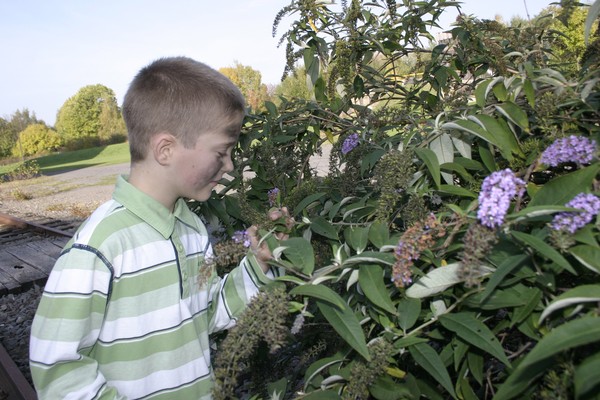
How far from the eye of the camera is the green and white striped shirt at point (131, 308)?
1.52 metres

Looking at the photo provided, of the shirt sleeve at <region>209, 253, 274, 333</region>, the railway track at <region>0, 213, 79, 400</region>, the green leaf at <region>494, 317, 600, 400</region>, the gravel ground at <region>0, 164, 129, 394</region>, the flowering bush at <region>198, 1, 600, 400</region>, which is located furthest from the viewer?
the gravel ground at <region>0, 164, 129, 394</region>

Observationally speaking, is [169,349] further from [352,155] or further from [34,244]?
[34,244]

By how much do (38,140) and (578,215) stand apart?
46856 millimetres

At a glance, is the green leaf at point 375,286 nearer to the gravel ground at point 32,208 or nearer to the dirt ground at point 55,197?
the gravel ground at point 32,208

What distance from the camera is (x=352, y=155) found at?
198cm

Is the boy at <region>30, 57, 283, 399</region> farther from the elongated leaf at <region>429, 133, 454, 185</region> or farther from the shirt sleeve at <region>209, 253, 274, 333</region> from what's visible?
the elongated leaf at <region>429, 133, 454, 185</region>

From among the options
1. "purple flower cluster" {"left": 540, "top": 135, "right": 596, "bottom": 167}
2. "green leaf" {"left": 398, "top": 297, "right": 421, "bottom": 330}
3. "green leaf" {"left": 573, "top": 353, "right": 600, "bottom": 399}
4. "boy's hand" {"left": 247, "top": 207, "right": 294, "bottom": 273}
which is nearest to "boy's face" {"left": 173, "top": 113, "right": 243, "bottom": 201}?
"boy's hand" {"left": 247, "top": 207, "right": 294, "bottom": 273}

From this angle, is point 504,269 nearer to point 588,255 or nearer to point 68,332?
point 588,255

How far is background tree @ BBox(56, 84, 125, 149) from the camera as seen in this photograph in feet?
152

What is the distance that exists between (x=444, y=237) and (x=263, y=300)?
→ 438mm

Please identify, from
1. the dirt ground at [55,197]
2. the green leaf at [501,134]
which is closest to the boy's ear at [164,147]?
the green leaf at [501,134]

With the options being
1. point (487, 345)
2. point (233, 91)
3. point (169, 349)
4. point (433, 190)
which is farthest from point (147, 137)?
point (487, 345)

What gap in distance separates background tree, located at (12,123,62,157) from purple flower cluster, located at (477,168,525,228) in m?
45.3

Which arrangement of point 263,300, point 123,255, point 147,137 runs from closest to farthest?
point 263,300 → point 123,255 → point 147,137
